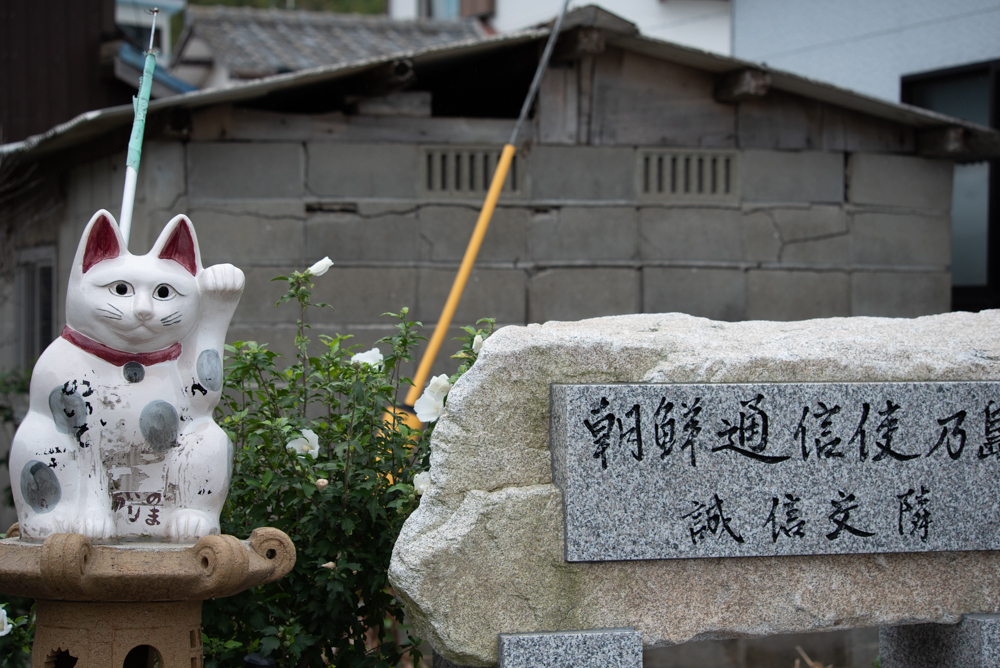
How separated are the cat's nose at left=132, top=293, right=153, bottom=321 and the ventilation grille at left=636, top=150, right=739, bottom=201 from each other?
12.6 ft

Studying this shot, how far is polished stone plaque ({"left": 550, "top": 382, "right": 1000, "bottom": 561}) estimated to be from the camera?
10.4 ft

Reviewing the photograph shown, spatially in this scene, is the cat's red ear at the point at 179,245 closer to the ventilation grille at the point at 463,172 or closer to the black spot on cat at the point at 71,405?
the black spot on cat at the point at 71,405

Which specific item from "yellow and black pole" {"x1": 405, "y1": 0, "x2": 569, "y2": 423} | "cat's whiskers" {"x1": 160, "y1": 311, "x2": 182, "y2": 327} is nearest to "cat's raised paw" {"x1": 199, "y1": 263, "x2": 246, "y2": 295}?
"cat's whiskers" {"x1": 160, "y1": 311, "x2": 182, "y2": 327}

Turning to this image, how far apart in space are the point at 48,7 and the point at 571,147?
585 centimetres

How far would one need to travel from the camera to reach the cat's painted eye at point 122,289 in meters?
2.94

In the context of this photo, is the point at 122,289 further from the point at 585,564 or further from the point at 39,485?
the point at 585,564

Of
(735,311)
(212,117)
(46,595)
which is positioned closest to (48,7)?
(212,117)

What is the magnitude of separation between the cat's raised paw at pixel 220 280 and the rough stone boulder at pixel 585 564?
0.81 m

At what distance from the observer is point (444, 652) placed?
317 centimetres

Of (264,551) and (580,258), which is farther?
(580,258)

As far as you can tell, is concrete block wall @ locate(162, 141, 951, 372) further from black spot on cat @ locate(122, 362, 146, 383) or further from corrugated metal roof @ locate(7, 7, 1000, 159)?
black spot on cat @ locate(122, 362, 146, 383)

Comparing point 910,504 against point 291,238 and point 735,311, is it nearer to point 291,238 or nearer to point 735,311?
point 735,311

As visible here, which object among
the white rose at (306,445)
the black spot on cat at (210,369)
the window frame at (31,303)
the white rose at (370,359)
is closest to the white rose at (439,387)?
the white rose at (370,359)

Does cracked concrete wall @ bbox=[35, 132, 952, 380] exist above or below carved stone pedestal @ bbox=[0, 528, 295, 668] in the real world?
above
